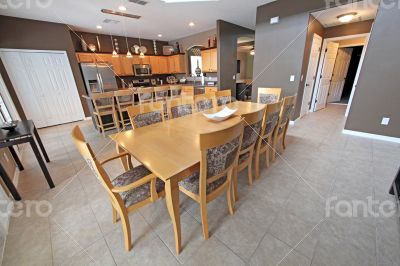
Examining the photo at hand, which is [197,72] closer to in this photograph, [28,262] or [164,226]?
[164,226]

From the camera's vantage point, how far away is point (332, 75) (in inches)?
205

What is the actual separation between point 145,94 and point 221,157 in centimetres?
337

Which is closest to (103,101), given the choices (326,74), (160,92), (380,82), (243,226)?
(160,92)

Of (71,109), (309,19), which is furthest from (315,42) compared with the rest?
(71,109)

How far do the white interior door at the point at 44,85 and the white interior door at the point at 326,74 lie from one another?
23.7ft

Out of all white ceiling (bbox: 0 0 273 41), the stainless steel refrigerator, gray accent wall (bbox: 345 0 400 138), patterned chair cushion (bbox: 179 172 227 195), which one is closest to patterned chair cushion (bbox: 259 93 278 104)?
gray accent wall (bbox: 345 0 400 138)

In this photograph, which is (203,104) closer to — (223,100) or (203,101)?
(203,101)

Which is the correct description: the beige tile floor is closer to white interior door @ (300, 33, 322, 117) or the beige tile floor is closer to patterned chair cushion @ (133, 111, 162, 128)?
patterned chair cushion @ (133, 111, 162, 128)

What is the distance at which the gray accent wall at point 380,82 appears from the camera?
2.48m

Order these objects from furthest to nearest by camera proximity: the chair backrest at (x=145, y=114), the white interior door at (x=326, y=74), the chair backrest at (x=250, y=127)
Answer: the white interior door at (x=326, y=74), the chair backrest at (x=145, y=114), the chair backrest at (x=250, y=127)

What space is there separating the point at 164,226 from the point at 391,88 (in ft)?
13.1

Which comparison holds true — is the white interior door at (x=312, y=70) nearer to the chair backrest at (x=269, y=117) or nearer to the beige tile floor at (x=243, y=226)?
the beige tile floor at (x=243, y=226)

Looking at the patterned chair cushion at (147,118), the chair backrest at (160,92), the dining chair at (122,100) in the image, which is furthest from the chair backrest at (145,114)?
the chair backrest at (160,92)

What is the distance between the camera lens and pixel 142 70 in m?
6.36
